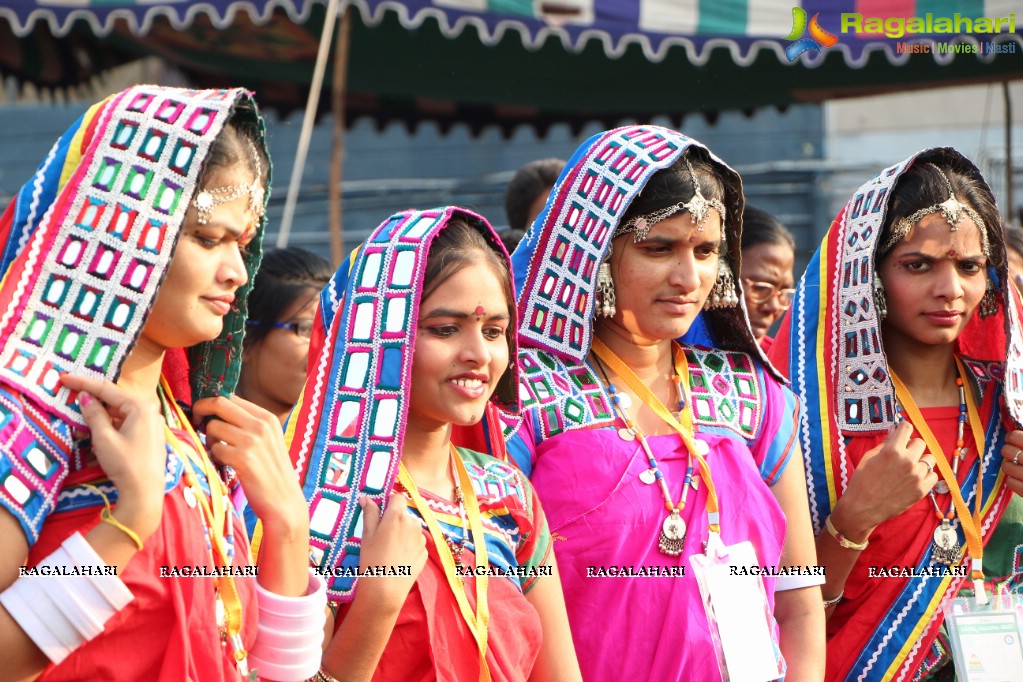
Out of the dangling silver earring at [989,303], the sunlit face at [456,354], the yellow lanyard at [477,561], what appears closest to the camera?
the yellow lanyard at [477,561]

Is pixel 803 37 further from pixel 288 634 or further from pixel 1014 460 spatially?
pixel 288 634

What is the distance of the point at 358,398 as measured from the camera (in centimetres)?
254

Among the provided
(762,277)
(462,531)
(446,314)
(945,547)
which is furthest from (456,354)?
(762,277)

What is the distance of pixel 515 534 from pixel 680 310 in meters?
0.68

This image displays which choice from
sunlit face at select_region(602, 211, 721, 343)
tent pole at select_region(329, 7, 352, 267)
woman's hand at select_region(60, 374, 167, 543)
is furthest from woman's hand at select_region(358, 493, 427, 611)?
tent pole at select_region(329, 7, 352, 267)

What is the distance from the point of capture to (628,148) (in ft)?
10.4

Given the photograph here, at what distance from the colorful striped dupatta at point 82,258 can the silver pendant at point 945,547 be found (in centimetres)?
209

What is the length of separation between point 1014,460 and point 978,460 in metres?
0.09

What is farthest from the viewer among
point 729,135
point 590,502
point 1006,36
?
point 729,135

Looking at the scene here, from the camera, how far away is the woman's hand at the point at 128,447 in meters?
2.02

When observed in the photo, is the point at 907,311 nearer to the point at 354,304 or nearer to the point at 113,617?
the point at 354,304

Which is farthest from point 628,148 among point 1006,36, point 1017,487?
point 1006,36

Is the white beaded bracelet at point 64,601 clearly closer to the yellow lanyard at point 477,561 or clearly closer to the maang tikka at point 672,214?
the yellow lanyard at point 477,561

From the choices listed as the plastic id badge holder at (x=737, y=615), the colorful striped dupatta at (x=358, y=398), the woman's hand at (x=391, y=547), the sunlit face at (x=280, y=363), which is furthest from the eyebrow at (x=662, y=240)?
the sunlit face at (x=280, y=363)
